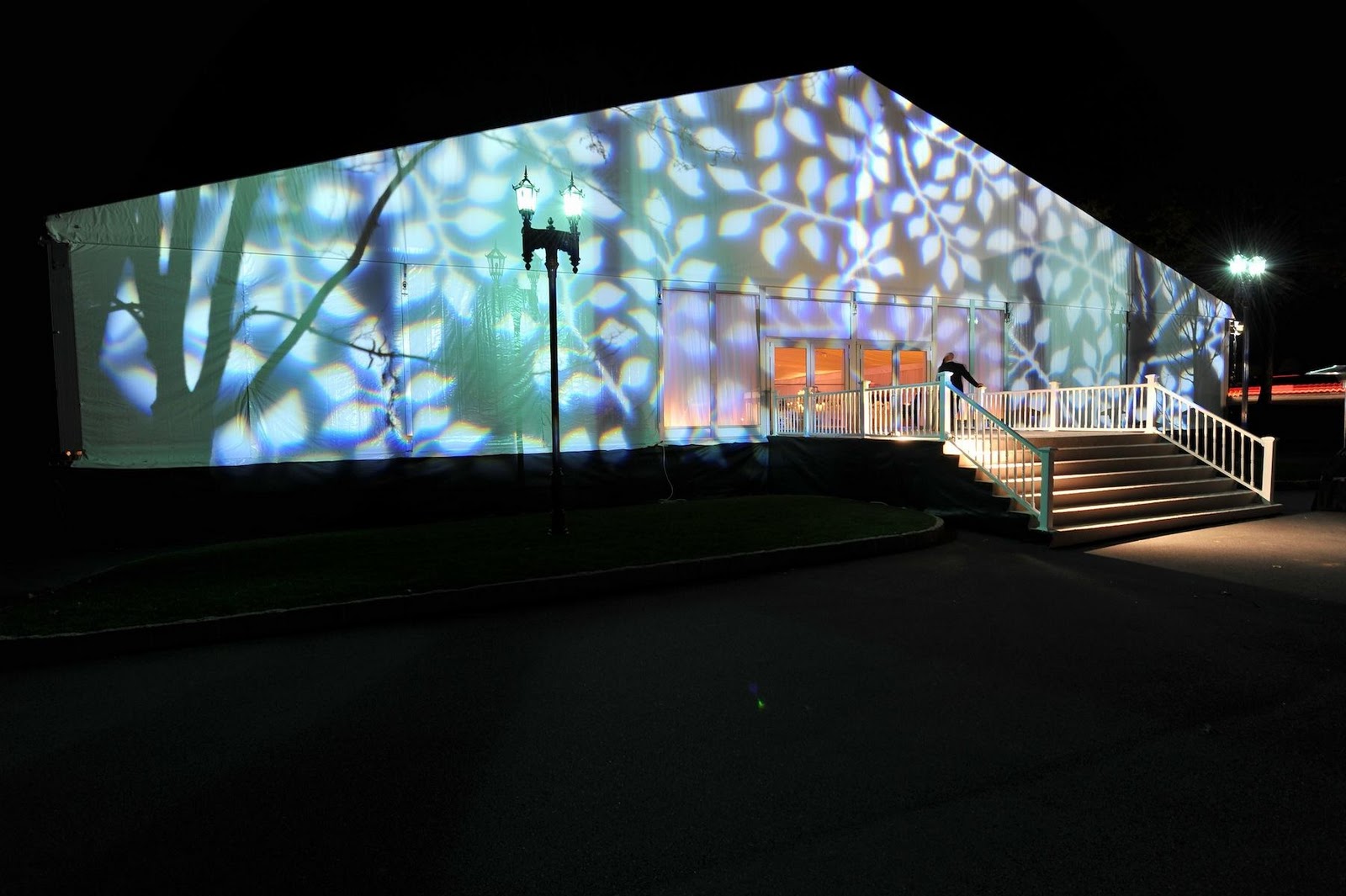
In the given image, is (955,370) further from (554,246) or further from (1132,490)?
(554,246)

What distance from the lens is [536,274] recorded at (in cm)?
1177

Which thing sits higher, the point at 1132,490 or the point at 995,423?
the point at 995,423

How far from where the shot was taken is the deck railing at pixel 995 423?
9.81m

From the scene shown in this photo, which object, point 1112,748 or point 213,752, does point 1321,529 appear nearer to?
point 1112,748

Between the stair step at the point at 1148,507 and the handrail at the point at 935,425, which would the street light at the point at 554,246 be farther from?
the stair step at the point at 1148,507

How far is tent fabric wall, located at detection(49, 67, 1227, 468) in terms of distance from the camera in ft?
32.2

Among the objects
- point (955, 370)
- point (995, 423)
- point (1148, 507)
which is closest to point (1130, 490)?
point (1148, 507)

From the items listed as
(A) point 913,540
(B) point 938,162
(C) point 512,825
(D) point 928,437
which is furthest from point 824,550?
(B) point 938,162

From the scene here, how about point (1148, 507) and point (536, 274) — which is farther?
point (536, 274)

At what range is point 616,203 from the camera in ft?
40.9

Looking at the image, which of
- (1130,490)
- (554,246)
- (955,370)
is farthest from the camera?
(955,370)

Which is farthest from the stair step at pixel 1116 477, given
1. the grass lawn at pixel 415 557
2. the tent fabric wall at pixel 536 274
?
the tent fabric wall at pixel 536 274

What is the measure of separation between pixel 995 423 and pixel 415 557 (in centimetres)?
754

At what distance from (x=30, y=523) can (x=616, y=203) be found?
9.31 metres
